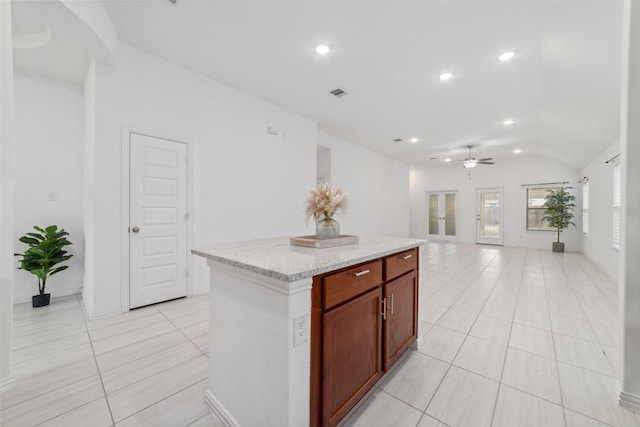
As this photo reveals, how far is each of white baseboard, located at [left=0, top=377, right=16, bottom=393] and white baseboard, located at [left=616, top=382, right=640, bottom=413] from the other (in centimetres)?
375

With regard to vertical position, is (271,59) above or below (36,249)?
above

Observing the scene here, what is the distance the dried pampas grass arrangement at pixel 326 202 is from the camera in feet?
5.81

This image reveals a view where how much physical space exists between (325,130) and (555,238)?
7.68 meters

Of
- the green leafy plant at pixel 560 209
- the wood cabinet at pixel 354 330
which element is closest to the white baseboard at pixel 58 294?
the wood cabinet at pixel 354 330

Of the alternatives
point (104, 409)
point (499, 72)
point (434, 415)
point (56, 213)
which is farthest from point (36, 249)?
point (499, 72)

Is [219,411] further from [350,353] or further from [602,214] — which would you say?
[602,214]

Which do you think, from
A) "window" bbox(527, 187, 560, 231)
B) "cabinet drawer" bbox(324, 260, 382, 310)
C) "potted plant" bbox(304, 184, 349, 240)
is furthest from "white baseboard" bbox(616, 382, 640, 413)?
"window" bbox(527, 187, 560, 231)

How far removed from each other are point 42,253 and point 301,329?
3531 mm

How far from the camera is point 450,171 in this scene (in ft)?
31.2

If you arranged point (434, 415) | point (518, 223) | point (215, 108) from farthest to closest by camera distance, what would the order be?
point (518, 223)
point (215, 108)
point (434, 415)

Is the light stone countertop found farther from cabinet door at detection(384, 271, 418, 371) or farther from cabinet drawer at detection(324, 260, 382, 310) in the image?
cabinet door at detection(384, 271, 418, 371)

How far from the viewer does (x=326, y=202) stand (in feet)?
5.79

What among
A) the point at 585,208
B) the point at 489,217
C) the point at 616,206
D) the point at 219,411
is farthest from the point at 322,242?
the point at 489,217

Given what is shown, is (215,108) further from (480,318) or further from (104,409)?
(480,318)
